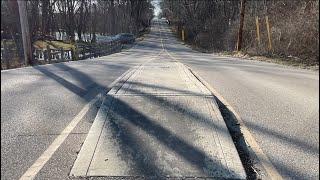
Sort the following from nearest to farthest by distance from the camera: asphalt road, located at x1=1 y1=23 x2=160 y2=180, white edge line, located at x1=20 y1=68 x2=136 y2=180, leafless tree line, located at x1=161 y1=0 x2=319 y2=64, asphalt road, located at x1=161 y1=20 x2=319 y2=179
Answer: white edge line, located at x1=20 y1=68 x2=136 y2=180
asphalt road, located at x1=1 y1=23 x2=160 y2=180
asphalt road, located at x1=161 y1=20 x2=319 y2=179
leafless tree line, located at x1=161 y1=0 x2=319 y2=64

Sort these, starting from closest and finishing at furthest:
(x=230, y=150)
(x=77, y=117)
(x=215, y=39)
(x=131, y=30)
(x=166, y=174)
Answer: (x=166, y=174) < (x=230, y=150) < (x=77, y=117) < (x=215, y=39) < (x=131, y=30)

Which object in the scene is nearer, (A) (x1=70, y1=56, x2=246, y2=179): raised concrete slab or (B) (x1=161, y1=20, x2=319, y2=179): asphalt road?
(A) (x1=70, y1=56, x2=246, y2=179): raised concrete slab

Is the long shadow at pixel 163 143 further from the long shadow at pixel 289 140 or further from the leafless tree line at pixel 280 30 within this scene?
the leafless tree line at pixel 280 30

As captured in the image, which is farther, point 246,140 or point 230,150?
point 246,140

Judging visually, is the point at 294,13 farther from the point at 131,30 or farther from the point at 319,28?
the point at 131,30

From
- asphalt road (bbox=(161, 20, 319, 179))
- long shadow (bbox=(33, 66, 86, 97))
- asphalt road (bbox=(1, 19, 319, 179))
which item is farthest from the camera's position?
long shadow (bbox=(33, 66, 86, 97))

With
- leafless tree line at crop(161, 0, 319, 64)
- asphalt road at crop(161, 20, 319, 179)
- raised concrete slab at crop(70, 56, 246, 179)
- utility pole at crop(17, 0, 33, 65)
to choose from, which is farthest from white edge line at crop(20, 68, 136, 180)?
leafless tree line at crop(161, 0, 319, 64)

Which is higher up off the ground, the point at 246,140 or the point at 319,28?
the point at 319,28

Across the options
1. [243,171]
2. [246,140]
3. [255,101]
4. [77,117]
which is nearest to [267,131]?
[246,140]

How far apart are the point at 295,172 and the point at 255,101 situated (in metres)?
3.66

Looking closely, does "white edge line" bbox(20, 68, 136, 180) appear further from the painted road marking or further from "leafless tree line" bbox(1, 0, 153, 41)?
"leafless tree line" bbox(1, 0, 153, 41)

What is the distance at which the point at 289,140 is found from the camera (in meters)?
5.09

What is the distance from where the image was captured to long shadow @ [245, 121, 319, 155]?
4.77 m

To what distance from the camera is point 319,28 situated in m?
20.1
